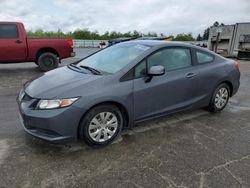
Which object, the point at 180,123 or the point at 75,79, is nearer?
the point at 75,79

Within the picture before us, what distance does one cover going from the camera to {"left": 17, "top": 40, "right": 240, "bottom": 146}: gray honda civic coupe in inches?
121

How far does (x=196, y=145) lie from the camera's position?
3.52m

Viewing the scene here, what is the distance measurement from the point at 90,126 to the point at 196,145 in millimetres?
1566

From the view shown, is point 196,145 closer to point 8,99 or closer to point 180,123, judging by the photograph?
point 180,123

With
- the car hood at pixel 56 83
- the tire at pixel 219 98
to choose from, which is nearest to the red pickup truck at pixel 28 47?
the car hood at pixel 56 83

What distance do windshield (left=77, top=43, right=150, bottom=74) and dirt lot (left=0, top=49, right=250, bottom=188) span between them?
1.10 m

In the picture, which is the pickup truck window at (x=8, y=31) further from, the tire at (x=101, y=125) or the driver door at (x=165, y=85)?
the tire at (x=101, y=125)

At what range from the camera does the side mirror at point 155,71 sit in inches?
141

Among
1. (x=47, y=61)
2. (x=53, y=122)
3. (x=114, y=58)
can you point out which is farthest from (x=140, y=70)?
(x=47, y=61)

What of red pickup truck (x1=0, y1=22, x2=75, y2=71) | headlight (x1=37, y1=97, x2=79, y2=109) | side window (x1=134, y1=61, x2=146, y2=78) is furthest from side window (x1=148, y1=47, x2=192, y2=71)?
red pickup truck (x1=0, y1=22, x2=75, y2=71)

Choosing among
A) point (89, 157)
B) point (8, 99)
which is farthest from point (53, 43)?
point (89, 157)

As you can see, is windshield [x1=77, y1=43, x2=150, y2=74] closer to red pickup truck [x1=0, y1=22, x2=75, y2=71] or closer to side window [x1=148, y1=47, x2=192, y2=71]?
side window [x1=148, y1=47, x2=192, y2=71]

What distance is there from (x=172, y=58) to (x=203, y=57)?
80 cm

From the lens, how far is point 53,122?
298cm
